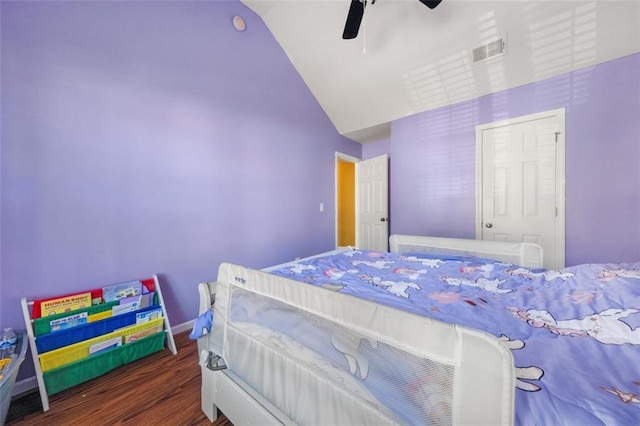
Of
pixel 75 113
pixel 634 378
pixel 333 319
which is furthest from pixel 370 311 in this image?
pixel 75 113

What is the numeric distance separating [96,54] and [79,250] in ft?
4.42

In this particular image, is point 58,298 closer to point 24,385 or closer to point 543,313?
point 24,385

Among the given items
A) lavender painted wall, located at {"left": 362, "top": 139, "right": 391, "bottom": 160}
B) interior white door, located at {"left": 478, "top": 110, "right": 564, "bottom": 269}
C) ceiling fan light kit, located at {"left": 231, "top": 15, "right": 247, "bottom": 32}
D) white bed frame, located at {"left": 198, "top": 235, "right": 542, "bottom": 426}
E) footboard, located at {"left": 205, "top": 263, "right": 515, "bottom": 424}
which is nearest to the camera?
footboard, located at {"left": 205, "top": 263, "right": 515, "bottom": 424}

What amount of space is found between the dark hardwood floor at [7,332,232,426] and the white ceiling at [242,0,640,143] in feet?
10.5

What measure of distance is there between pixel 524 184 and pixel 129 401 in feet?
12.1

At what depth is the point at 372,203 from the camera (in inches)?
155

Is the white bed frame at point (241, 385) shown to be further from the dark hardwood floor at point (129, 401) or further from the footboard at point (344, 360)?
the dark hardwood floor at point (129, 401)

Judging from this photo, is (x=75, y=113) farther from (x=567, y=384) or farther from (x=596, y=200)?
(x=596, y=200)

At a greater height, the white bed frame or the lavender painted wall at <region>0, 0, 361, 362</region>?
the lavender painted wall at <region>0, 0, 361, 362</region>

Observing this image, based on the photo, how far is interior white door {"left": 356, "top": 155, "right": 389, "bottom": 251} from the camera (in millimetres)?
3740

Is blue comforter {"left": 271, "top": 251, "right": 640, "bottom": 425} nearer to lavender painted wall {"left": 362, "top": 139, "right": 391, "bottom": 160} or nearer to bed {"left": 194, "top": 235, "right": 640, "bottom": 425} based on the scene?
bed {"left": 194, "top": 235, "right": 640, "bottom": 425}

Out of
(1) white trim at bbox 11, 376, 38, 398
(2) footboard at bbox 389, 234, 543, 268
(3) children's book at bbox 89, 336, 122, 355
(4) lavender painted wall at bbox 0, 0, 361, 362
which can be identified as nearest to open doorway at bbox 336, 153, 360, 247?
(4) lavender painted wall at bbox 0, 0, 361, 362

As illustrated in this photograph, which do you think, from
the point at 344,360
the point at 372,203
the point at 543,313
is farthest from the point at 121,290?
the point at 372,203

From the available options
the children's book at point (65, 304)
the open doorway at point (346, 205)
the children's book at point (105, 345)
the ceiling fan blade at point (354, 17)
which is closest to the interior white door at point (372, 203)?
the open doorway at point (346, 205)
